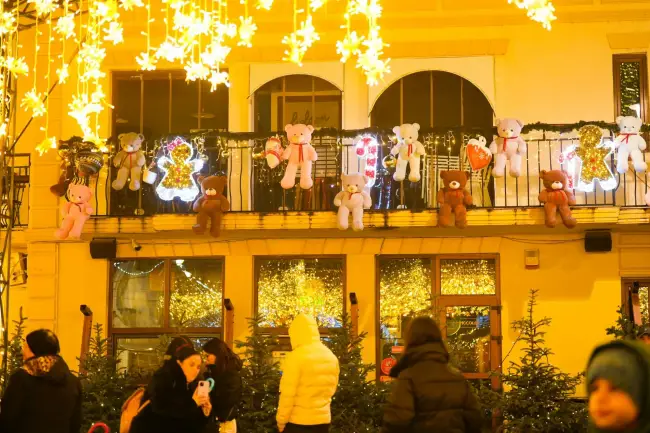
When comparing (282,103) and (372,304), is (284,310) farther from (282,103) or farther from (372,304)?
(282,103)

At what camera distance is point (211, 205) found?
1286 cm

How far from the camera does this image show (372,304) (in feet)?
44.7

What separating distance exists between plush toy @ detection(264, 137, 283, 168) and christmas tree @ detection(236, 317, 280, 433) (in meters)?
2.36

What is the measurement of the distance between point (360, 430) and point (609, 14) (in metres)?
6.99

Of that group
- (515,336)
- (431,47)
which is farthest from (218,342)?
(431,47)

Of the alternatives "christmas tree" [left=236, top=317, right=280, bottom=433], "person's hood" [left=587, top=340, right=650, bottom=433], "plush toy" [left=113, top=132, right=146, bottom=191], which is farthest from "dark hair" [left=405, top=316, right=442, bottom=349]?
"plush toy" [left=113, top=132, right=146, bottom=191]

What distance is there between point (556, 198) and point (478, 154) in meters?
1.16

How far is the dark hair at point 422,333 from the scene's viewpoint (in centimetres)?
679

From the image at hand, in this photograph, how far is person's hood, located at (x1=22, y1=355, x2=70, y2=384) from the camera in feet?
23.0

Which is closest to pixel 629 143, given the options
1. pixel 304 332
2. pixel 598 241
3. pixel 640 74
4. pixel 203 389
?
pixel 598 241

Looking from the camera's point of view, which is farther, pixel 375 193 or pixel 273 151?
pixel 375 193

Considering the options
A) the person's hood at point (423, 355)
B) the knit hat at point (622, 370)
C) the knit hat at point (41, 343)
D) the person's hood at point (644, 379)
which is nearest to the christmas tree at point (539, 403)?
the person's hood at point (423, 355)

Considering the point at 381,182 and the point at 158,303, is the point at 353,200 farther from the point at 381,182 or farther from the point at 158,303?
the point at 158,303

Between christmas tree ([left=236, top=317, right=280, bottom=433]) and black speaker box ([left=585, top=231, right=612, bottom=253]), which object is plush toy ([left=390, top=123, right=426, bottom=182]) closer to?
black speaker box ([left=585, top=231, right=612, bottom=253])
